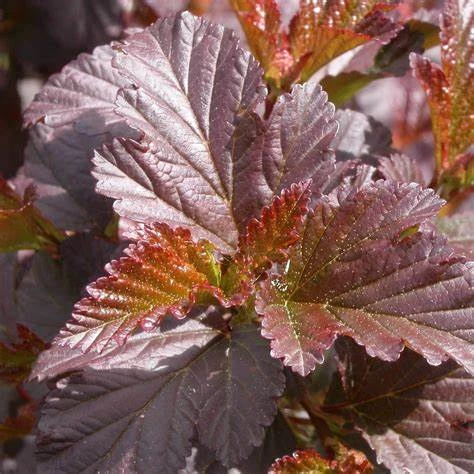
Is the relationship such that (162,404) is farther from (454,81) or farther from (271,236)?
(454,81)

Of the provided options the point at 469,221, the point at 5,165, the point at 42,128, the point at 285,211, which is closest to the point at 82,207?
the point at 42,128

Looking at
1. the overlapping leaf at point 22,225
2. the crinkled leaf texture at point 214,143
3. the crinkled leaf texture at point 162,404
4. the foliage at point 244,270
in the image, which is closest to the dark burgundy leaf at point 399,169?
the foliage at point 244,270

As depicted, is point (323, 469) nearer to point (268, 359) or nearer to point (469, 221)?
point (268, 359)

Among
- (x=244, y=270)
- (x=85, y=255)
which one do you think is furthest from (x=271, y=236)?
(x=85, y=255)

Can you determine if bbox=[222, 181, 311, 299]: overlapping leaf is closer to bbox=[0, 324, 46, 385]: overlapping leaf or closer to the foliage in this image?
the foliage

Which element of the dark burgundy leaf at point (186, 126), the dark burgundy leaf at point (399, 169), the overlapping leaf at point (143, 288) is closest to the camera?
the overlapping leaf at point (143, 288)

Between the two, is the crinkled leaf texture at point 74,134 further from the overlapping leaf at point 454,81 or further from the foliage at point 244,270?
the overlapping leaf at point 454,81

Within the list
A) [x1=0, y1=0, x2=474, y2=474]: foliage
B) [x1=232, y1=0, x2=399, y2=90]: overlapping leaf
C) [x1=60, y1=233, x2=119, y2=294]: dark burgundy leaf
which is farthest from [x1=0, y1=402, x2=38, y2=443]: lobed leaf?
[x1=232, y1=0, x2=399, y2=90]: overlapping leaf
